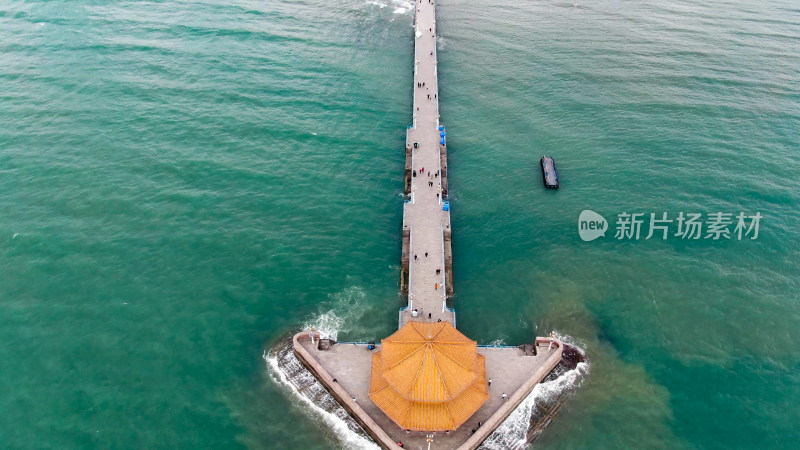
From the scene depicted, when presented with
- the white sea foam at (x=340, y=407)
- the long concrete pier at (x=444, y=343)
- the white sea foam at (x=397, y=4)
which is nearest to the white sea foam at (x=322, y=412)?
the white sea foam at (x=340, y=407)

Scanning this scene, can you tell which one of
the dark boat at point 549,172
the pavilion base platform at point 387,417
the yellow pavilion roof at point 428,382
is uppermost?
the dark boat at point 549,172

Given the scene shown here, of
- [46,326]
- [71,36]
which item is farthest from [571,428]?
[71,36]

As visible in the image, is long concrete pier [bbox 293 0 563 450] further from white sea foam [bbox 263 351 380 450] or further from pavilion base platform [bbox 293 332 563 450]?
white sea foam [bbox 263 351 380 450]

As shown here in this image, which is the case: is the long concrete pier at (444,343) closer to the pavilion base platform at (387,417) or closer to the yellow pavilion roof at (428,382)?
the pavilion base platform at (387,417)

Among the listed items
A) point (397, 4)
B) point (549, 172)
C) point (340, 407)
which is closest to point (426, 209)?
point (549, 172)

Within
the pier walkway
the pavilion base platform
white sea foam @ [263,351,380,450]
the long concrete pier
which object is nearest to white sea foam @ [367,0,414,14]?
the pier walkway
